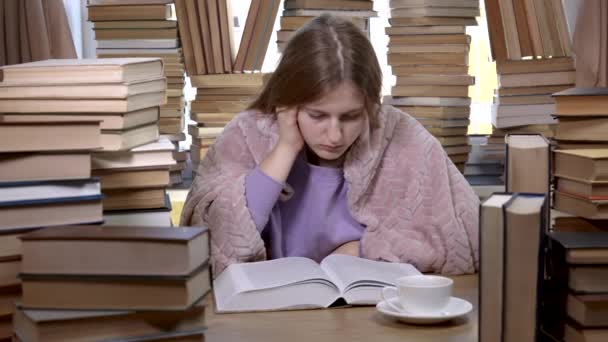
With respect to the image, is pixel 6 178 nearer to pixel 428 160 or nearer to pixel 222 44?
pixel 428 160

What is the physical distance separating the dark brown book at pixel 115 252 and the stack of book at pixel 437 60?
3111 millimetres

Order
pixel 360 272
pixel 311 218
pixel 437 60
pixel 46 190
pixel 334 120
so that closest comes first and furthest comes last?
pixel 46 190 < pixel 360 272 < pixel 334 120 < pixel 311 218 < pixel 437 60

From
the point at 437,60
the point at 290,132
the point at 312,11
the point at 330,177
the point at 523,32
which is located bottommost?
the point at 330,177

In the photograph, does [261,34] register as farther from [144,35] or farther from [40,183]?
[40,183]

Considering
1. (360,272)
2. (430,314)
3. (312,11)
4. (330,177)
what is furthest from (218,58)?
(430,314)

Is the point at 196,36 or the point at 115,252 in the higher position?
the point at 196,36

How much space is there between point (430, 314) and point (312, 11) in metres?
2.82

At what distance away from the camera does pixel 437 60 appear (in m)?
4.22

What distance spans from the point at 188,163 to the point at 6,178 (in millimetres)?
3021

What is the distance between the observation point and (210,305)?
1.61m

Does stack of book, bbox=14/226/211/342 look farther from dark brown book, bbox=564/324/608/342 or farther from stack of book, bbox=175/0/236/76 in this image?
stack of book, bbox=175/0/236/76

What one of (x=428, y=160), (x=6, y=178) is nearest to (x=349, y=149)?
(x=428, y=160)

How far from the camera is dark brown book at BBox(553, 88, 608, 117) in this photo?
5.13 feet

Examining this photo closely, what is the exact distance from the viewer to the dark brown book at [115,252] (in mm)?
1167
